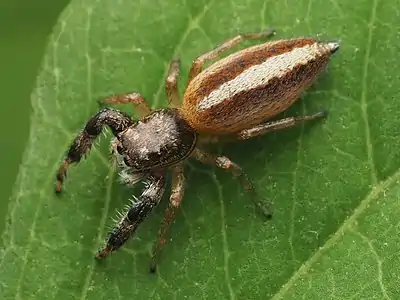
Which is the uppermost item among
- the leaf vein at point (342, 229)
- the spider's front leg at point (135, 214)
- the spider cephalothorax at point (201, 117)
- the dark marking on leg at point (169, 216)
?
the spider cephalothorax at point (201, 117)


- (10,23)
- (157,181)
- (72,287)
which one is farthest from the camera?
(10,23)

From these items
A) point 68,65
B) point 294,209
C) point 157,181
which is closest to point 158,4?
point 68,65

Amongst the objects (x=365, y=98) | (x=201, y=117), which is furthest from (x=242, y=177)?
(x=365, y=98)

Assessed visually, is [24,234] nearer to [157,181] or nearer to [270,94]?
[157,181]

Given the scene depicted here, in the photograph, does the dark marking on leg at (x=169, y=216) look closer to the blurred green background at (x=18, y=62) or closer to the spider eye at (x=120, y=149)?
the spider eye at (x=120, y=149)

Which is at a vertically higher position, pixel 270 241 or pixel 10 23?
pixel 10 23

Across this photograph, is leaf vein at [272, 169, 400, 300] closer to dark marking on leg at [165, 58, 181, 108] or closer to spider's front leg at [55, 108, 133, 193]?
dark marking on leg at [165, 58, 181, 108]

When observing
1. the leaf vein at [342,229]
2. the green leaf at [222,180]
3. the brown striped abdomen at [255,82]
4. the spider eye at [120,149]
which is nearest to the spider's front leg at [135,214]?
the green leaf at [222,180]

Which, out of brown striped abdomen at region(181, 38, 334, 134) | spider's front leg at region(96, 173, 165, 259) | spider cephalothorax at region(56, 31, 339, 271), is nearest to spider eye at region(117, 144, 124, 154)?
spider cephalothorax at region(56, 31, 339, 271)
